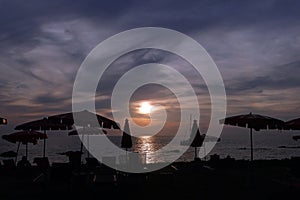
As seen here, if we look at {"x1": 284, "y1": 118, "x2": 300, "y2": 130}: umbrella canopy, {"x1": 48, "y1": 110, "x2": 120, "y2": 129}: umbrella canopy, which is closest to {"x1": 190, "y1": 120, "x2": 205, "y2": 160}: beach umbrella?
{"x1": 48, "y1": 110, "x2": 120, "y2": 129}: umbrella canopy

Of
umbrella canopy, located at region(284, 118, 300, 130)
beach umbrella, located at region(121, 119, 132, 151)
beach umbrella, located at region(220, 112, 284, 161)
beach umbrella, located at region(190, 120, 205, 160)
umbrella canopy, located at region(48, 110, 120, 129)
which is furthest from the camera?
beach umbrella, located at region(190, 120, 205, 160)

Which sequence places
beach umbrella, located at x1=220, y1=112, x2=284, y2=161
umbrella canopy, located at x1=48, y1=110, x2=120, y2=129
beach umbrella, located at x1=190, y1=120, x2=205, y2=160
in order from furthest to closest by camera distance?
beach umbrella, located at x1=190, y1=120, x2=205, y2=160, umbrella canopy, located at x1=48, y1=110, x2=120, y2=129, beach umbrella, located at x1=220, y1=112, x2=284, y2=161

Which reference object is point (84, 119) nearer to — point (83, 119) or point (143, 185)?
point (83, 119)

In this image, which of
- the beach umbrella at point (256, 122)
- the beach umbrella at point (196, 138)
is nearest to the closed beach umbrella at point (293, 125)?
the beach umbrella at point (256, 122)

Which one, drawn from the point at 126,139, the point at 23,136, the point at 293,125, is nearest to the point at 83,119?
the point at 23,136

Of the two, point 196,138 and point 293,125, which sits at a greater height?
point 293,125

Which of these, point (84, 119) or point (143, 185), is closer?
point (143, 185)

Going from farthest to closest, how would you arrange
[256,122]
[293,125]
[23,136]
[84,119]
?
[23,136] < [84,119] < [256,122] < [293,125]

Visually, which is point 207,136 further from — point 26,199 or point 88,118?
point 26,199

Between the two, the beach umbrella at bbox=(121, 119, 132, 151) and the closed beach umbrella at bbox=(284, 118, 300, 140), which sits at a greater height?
the closed beach umbrella at bbox=(284, 118, 300, 140)

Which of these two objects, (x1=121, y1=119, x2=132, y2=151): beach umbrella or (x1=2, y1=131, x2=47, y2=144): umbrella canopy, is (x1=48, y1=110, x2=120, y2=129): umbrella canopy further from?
(x1=121, y1=119, x2=132, y2=151): beach umbrella

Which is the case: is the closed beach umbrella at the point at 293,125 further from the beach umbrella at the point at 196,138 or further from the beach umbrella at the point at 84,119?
the beach umbrella at the point at 196,138

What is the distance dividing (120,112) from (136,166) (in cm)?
628

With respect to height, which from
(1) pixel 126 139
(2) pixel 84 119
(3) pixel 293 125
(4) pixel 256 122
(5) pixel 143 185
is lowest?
(5) pixel 143 185
